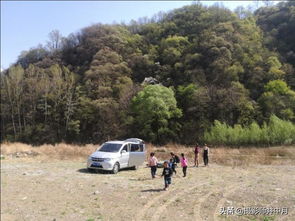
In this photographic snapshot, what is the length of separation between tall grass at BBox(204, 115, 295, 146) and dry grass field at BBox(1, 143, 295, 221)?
1724 cm

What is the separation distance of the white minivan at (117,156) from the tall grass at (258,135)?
21326mm

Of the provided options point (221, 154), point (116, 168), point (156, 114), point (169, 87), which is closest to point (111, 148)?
point (116, 168)

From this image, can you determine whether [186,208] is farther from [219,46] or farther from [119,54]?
[119,54]

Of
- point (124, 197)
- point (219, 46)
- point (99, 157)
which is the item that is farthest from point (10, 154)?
point (219, 46)

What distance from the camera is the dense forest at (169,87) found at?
163ft

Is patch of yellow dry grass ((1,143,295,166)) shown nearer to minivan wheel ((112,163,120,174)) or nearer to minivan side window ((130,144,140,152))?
minivan side window ((130,144,140,152))

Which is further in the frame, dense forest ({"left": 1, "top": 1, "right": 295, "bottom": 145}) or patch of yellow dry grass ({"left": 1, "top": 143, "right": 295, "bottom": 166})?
dense forest ({"left": 1, "top": 1, "right": 295, "bottom": 145})

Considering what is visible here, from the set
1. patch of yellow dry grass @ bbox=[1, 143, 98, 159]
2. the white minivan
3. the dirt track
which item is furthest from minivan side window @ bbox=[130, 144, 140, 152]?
patch of yellow dry grass @ bbox=[1, 143, 98, 159]

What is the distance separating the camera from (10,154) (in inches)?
1177

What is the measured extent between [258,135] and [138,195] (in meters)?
29.0

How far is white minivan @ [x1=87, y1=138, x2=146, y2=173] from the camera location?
18.1 metres

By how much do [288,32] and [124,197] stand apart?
Answer: 2841 inches

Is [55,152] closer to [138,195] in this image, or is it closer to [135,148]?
[135,148]

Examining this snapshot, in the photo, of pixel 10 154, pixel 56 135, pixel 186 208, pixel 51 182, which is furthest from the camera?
pixel 56 135
